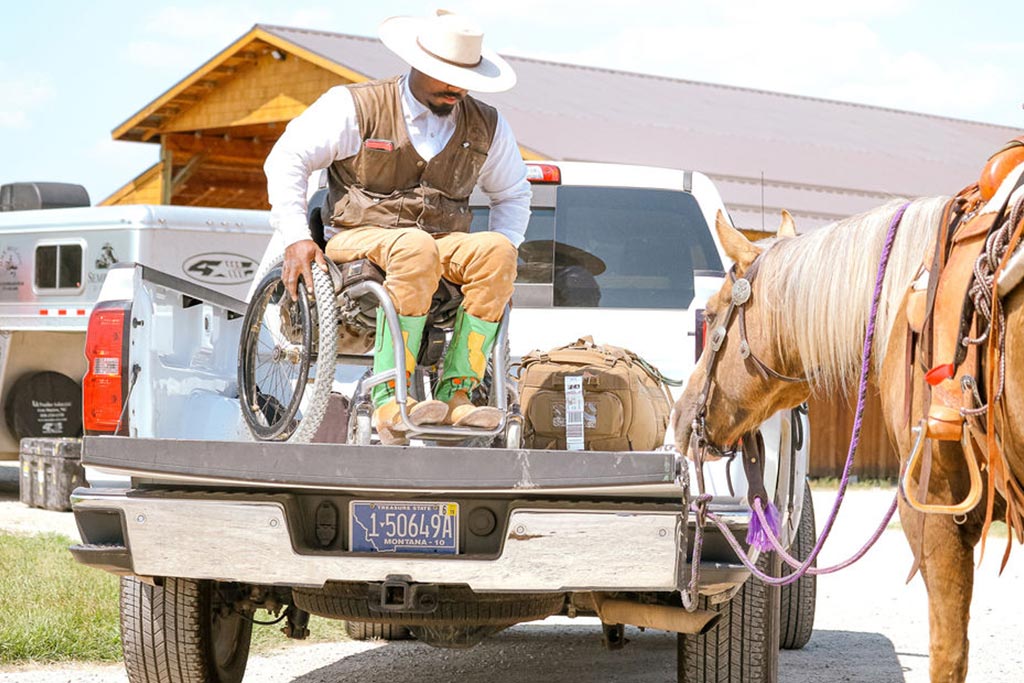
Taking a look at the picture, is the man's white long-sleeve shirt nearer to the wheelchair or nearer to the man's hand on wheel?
the man's hand on wheel

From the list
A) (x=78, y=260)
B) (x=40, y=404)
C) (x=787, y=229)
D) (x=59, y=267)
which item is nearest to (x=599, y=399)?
(x=787, y=229)

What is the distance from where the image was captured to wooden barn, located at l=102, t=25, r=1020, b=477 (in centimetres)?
1869

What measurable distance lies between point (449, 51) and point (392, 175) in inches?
19.8

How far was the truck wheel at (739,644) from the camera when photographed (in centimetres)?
482

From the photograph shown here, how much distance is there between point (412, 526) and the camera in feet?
14.0

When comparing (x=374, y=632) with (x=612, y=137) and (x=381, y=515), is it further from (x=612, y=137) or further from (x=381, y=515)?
(x=612, y=137)

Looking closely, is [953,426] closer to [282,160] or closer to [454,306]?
[454,306]

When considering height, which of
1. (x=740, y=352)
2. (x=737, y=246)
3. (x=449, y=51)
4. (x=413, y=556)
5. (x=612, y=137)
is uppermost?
(x=612, y=137)

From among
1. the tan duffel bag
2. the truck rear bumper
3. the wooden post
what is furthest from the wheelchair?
the wooden post

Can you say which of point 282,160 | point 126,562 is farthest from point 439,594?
point 282,160

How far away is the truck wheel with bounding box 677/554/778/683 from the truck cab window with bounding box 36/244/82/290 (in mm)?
9480

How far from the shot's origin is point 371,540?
429cm

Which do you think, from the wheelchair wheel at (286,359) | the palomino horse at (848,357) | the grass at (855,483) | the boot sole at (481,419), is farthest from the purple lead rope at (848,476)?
the grass at (855,483)

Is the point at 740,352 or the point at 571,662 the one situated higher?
the point at 740,352
